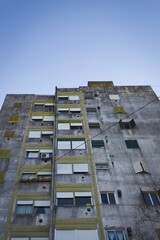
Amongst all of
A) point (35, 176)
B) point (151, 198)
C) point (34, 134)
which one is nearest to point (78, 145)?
point (35, 176)

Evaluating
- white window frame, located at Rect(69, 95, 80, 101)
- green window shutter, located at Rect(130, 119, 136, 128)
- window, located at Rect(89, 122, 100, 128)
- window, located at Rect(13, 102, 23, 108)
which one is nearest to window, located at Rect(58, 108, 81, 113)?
white window frame, located at Rect(69, 95, 80, 101)

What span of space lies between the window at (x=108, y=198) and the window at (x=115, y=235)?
2604mm

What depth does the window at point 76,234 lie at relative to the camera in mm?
17406

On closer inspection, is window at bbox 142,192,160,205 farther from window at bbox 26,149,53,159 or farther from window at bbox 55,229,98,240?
window at bbox 26,149,53,159

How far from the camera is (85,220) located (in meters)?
18.4

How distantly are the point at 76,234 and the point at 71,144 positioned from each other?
9.90 meters

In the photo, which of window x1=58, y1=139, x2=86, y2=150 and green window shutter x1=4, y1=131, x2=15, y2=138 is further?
green window shutter x1=4, y1=131, x2=15, y2=138

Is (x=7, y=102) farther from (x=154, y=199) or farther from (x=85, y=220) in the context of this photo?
(x=154, y=199)

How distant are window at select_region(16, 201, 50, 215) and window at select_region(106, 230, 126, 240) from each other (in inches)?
224

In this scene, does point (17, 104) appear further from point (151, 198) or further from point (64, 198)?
point (151, 198)

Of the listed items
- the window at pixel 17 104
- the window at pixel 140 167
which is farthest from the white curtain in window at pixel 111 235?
the window at pixel 17 104

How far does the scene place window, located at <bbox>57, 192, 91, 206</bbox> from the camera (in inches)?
786

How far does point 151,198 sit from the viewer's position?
66.3 feet

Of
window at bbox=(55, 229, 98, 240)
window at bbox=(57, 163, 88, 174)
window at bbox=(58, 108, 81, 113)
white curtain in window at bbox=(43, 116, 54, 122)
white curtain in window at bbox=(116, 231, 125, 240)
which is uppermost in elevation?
window at bbox=(58, 108, 81, 113)
